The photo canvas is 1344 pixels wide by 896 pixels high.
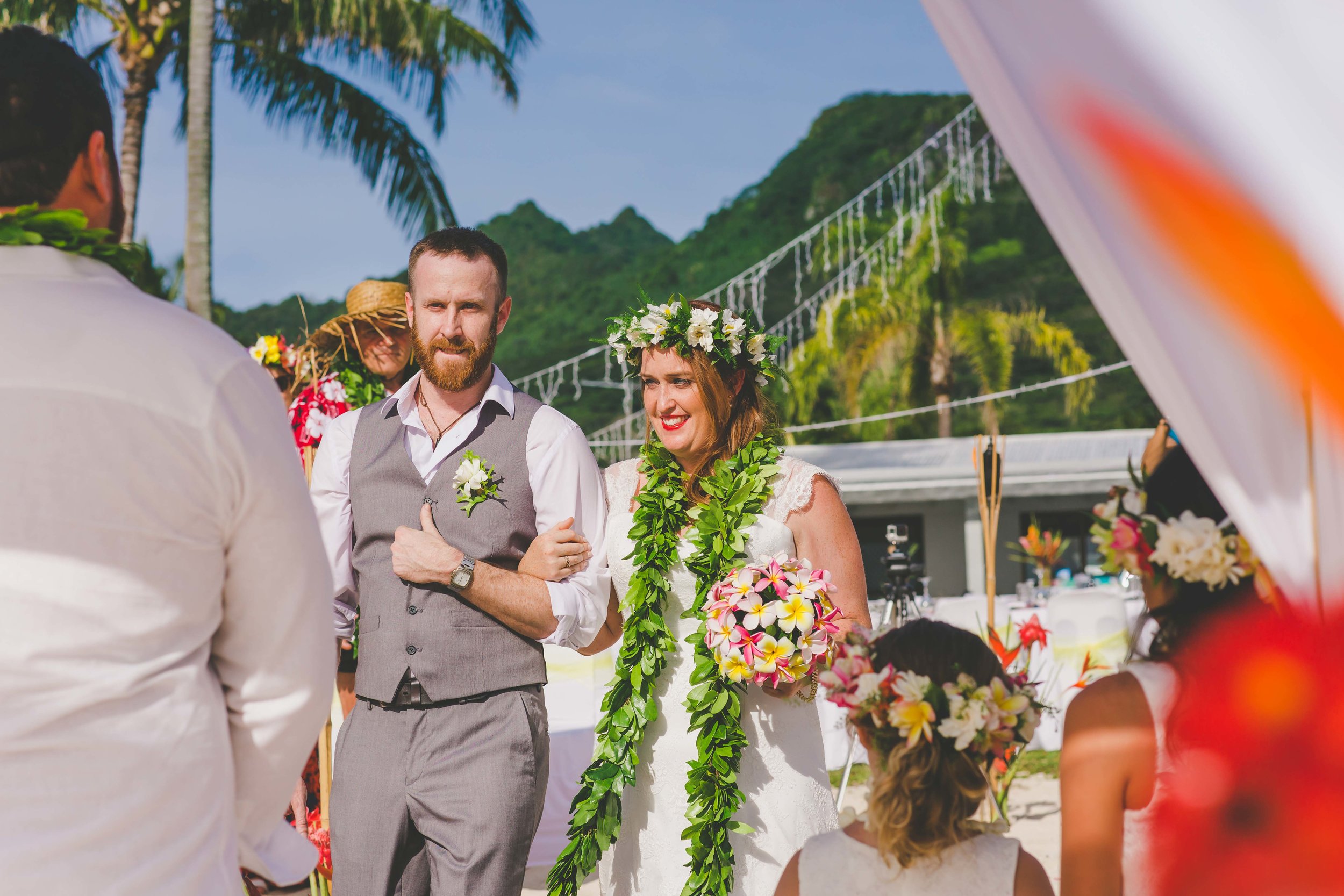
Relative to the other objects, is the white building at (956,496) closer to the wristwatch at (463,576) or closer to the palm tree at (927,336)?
the palm tree at (927,336)

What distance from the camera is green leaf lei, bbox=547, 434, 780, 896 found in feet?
9.73

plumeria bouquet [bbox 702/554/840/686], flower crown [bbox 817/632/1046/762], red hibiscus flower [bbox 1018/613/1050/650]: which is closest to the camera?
flower crown [bbox 817/632/1046/762]

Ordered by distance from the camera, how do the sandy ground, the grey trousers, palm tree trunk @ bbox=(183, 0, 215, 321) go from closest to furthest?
the grey trousers
the sandy ground
palm tree trunk @ bbox=(183, 0, 215, 321)

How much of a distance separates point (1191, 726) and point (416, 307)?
6.85 feet

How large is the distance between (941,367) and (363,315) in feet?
66.4

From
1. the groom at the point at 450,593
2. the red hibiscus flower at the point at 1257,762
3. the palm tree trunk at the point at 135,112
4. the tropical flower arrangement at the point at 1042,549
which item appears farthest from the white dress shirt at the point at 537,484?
the palm tree trunk at the point at 135,112

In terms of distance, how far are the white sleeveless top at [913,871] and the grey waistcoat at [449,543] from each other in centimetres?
99

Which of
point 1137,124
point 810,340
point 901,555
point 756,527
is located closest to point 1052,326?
point 810,340

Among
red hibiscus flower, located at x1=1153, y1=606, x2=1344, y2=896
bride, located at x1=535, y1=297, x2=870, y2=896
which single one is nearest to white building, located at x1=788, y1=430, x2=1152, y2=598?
bride, located at x1=535, y1=297, x2=870, y2=896

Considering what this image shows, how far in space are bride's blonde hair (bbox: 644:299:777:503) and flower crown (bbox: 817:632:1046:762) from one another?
1.29 metres

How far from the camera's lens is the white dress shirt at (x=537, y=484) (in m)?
2.95

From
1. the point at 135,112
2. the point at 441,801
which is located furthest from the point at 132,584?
the point at 135,112

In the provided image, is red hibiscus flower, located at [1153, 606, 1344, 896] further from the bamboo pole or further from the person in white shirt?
the bamboo pole

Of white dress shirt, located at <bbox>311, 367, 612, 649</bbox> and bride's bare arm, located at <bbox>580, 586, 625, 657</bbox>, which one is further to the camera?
bride's bare arm, located at <bbox>580, 586, 625, 657</bbox>
